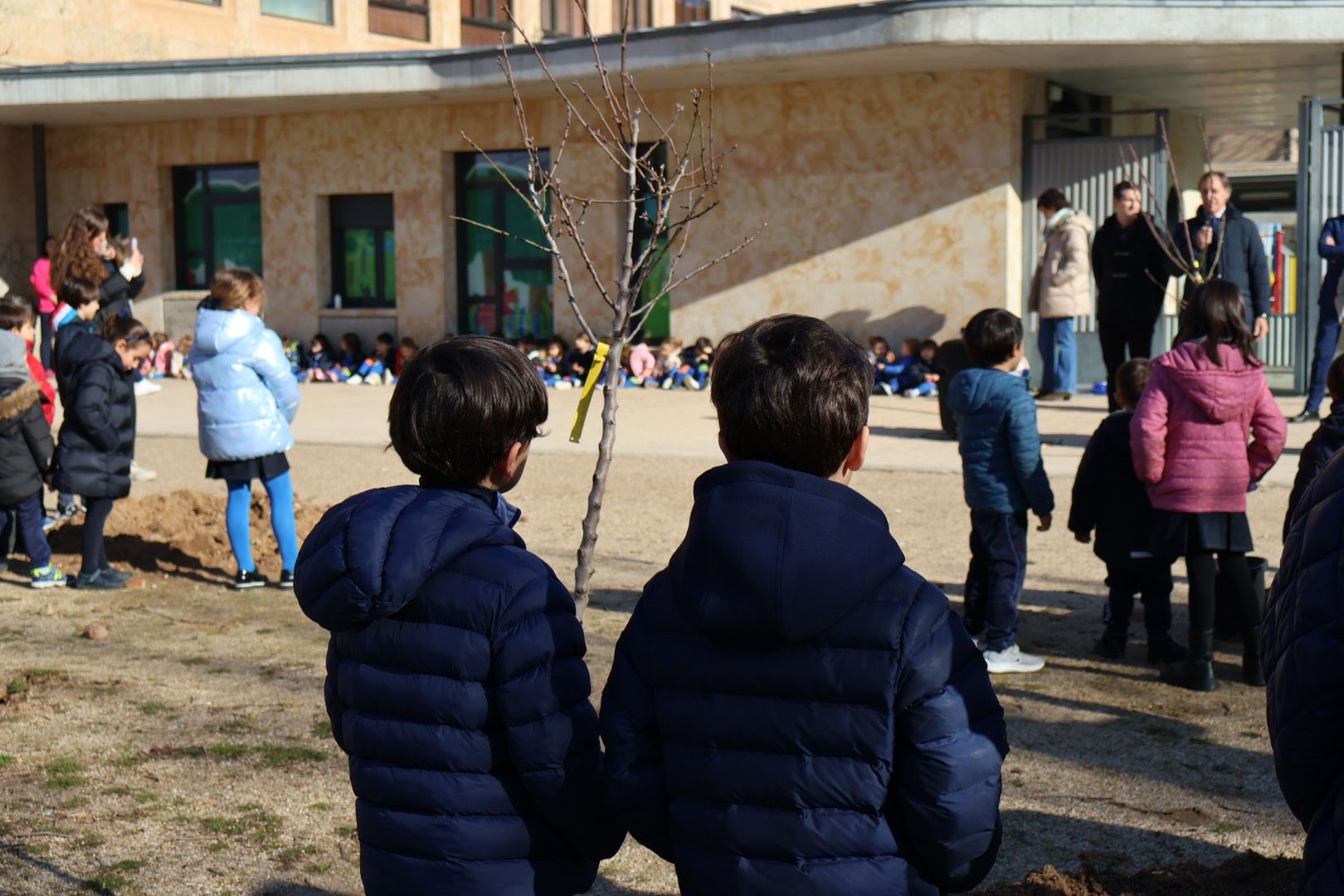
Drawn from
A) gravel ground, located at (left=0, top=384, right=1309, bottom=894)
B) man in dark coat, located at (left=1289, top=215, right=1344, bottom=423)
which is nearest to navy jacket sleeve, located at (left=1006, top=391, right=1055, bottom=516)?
gravel ground, located at (left=0, top=384, right=1309, bottom=894)

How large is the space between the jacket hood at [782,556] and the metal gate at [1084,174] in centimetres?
1559

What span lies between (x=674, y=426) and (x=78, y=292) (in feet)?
21.6

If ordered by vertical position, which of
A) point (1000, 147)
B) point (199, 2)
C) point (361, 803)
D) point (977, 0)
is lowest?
point (361, 803)

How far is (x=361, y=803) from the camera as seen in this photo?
8.86ft

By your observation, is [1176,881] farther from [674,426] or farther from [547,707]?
[674,426]

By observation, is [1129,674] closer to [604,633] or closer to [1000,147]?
[604,633]

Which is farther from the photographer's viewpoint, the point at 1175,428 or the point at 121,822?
the point at 1175,428

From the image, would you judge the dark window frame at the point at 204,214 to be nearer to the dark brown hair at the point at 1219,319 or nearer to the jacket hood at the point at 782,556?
the dark brown hair at the point at 1219,319

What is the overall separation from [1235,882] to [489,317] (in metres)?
19.1

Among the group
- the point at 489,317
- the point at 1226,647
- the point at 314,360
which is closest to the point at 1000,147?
the point at 489,317

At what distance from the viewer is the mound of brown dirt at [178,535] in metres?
8.54

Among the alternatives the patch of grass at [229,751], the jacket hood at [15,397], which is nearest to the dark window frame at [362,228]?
the jacket hood at [15,397]

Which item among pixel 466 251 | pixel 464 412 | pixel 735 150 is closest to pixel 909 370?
pixel 735 150

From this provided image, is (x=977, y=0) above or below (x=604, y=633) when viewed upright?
above
